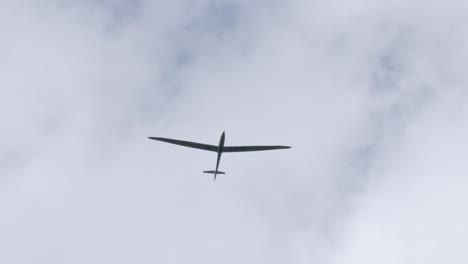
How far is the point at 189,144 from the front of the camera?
108 meters

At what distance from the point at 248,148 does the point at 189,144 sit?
571 inches

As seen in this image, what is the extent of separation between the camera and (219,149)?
109 meters

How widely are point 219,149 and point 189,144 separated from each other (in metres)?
7.46

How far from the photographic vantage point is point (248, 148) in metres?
108

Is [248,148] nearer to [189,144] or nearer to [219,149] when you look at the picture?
[219,149]

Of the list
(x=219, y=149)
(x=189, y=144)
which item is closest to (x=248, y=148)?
(x=219, y=149)

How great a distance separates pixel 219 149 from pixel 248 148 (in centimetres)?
723
